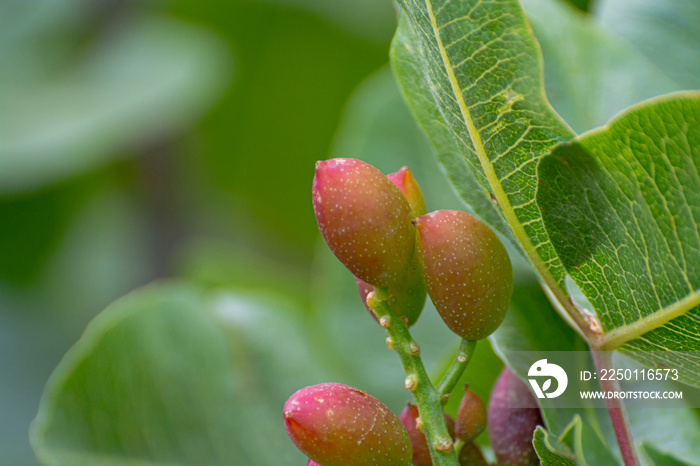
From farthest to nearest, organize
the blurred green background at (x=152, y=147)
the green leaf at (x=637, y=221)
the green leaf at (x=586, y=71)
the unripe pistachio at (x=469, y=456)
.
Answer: the blurred green background at (x=152, y=147), the green leaf at (x=586, y=71), the unripe pistachio at (x=469, y=456), the green leaf at (x=637, y=221)

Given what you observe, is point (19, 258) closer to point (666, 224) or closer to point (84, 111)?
point (84, 111)

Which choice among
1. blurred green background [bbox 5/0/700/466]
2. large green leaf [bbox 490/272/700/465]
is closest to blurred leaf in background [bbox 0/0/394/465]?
blurred green background [bbox 5/0/700/466]

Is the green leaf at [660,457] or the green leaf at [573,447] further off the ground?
the green leaf at [573,447]

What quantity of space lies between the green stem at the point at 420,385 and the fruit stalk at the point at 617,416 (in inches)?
4.6

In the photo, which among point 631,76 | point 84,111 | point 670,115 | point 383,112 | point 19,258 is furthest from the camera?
point 84,111

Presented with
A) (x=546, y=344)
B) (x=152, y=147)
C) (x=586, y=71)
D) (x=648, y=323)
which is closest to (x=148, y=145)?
(x=152, y=147)

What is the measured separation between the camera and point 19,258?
1789 millimetres

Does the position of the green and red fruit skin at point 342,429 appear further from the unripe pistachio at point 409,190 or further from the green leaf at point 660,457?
the green leaf at point 660,457

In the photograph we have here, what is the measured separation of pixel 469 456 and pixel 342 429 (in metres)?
0.12

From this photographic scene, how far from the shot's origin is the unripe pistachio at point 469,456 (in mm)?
501

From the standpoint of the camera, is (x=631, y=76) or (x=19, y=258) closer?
(x=631, y=76)

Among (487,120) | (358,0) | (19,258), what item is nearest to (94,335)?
(487,120)

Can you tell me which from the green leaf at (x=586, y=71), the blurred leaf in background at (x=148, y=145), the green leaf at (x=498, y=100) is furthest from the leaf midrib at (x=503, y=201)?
the blurred leaf in background at (x=148, y=145)

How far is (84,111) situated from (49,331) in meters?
0.60
